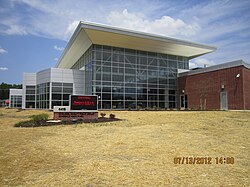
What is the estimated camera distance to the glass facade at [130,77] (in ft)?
110

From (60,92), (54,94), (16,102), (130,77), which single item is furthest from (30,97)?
(16,102)

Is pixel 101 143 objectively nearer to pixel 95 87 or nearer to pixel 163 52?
pixel 95 87

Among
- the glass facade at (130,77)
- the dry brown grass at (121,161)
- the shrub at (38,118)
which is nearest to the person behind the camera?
the dry brown grass at (121,161)

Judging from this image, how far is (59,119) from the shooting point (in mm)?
18234

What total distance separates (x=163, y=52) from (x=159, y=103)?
877cm

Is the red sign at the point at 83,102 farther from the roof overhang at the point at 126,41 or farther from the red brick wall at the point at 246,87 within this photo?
the red brick wall at the point at 246,87

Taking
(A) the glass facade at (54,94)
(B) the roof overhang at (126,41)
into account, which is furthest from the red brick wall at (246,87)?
(A) the glass facade at (54,94)

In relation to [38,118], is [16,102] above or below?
above

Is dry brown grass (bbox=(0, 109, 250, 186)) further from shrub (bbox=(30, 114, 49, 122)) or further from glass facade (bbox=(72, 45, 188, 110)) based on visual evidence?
glass facade (bbox=(72, 45, 188, 110))

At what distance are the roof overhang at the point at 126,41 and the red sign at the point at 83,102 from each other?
12.6 metres

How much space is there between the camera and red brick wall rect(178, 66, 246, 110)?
94.6 feet

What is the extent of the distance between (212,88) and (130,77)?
12.3 m

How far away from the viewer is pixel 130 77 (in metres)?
35.8

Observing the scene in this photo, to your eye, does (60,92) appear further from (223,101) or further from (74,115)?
(223,101)
